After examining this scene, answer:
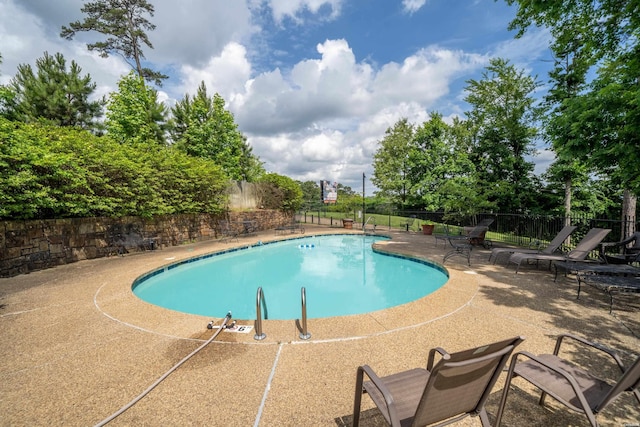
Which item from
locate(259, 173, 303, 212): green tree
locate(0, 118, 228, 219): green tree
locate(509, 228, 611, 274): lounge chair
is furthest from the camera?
locate(259, 173, 303, 212): green tree

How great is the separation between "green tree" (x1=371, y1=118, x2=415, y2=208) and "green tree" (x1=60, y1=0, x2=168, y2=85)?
70.3ft

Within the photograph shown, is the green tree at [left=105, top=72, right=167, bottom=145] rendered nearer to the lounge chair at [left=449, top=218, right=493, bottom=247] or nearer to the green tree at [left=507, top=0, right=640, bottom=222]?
the lounge chair at [left=449, top=218, right=493, bottom=247]

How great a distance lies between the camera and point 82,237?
7629 millimetres

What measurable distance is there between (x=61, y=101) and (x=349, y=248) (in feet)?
62.4

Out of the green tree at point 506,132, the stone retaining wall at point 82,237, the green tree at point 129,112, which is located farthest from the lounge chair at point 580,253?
the green tree at point 129,112

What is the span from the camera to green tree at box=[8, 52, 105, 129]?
14.9 meters

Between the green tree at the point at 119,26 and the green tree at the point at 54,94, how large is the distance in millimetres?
1915

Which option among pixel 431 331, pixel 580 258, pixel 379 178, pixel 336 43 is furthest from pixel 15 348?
pixel 379 178

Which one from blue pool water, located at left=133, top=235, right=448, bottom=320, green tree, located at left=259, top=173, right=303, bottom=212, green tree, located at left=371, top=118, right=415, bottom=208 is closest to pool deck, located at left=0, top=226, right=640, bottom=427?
blue pool water, located at left=133, top=235, right=448, bottom=320

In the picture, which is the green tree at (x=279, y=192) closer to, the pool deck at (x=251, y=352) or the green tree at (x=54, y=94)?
the pool deck at (x=251, y=352)

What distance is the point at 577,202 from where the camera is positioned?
14.9m

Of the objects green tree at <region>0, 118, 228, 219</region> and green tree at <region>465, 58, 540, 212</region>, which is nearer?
green tree at <region>0, 118, 228, 219</region>

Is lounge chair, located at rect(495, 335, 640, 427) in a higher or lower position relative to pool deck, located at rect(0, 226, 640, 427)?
higher

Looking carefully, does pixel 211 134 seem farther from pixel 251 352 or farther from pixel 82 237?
pixel 251 352
